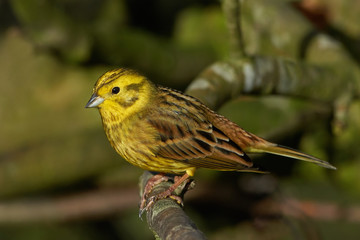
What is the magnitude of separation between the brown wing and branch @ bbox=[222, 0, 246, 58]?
2.80 feet

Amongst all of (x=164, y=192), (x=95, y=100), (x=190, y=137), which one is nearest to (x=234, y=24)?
(x=190, y=137)

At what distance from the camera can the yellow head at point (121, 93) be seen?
429 cm

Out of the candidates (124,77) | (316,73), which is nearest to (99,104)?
(124,77)

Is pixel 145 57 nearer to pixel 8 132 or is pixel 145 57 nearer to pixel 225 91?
pixel 8 132

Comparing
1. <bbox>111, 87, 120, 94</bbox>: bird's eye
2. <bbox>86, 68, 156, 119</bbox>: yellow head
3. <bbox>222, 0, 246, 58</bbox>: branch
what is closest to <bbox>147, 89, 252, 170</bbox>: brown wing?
<bbox>86, 68, 156, 119</bbox>: yellow head

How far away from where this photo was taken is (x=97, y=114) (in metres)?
7.35

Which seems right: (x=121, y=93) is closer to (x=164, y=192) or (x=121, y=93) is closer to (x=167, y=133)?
(x=167, y=133)

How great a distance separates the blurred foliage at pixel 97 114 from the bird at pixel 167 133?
1.54 m

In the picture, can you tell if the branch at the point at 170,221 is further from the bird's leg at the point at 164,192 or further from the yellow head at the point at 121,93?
the yellow head at the point at 121,93

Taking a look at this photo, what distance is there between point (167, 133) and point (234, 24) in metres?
1.16

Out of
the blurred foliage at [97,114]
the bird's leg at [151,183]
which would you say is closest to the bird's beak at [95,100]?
the bird's leg at [151,183]

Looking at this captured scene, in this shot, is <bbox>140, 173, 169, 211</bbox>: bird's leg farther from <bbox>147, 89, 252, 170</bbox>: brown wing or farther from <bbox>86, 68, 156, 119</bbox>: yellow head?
<bbox>86, 68, 156, 119</bbox>: yellow head

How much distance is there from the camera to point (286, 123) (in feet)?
20.6

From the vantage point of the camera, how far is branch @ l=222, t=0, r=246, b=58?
4.93 meters
